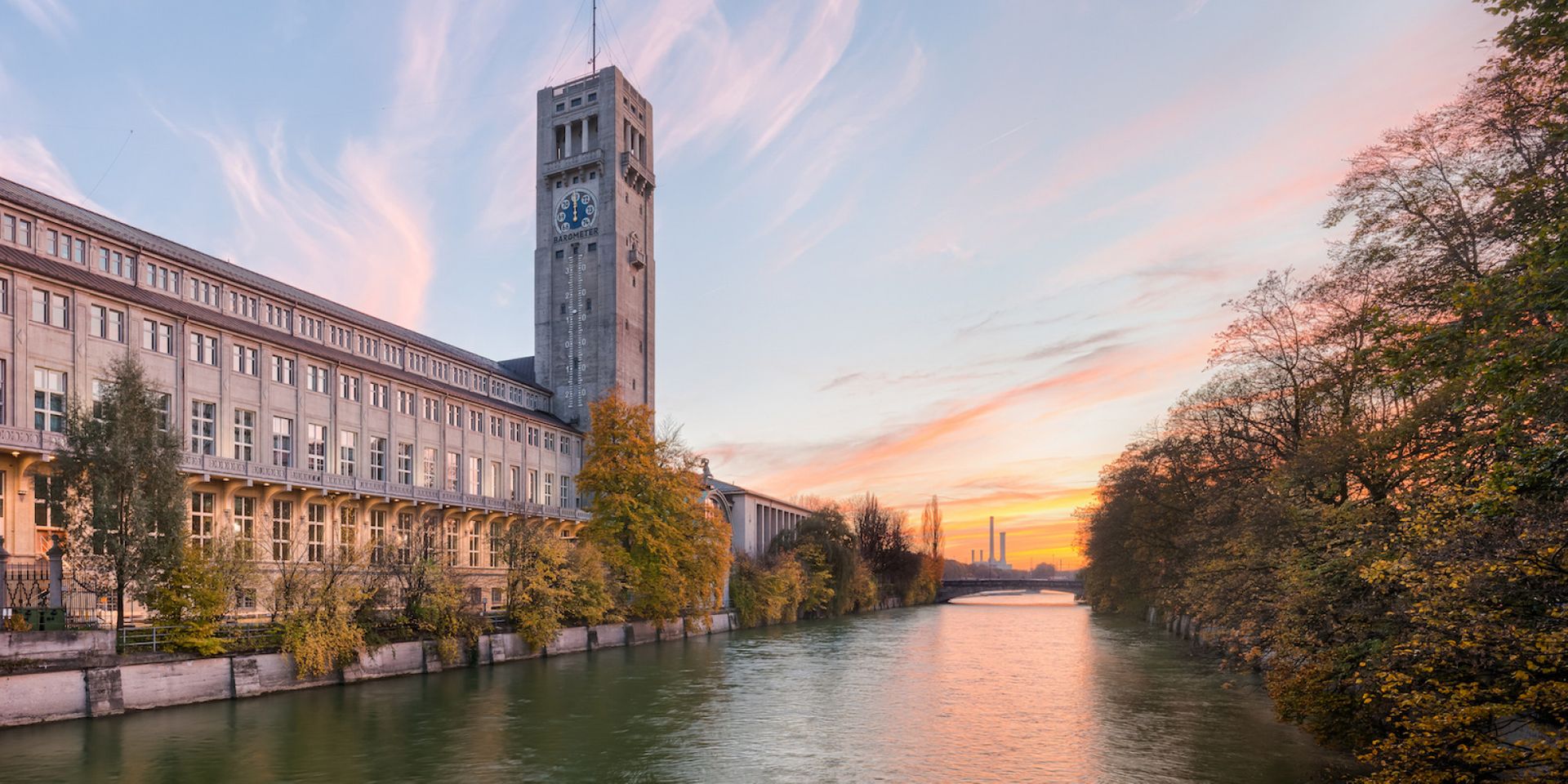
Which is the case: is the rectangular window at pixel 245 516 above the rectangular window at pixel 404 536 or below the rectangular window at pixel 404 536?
above

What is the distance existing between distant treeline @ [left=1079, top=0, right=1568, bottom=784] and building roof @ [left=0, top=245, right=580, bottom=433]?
1999 inches

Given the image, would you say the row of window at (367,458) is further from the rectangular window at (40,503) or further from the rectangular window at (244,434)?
the rectangular window at (40,503)

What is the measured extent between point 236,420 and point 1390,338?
5708 cm

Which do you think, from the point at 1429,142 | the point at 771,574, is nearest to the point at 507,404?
the point at 771,574

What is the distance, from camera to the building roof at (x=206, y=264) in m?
49.5

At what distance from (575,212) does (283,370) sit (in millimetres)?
49647

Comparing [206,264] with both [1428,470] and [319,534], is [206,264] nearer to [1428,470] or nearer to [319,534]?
[319,534]

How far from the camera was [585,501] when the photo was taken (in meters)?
96.6

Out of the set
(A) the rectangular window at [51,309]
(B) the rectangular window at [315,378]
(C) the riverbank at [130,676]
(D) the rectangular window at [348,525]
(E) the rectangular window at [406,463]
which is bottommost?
(C) the riverbank at [130,676]

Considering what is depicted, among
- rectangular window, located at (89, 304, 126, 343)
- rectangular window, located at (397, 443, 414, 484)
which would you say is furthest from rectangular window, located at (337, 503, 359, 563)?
rectangular window, located at (89, 304, 126, 343)

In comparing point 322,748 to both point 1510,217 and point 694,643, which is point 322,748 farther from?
point 694,643

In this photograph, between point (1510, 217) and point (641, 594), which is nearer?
point (1510, 217)

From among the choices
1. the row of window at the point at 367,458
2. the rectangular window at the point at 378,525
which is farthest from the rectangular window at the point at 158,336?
the rectangular window at the point at 378,525

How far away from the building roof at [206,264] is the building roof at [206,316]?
7.61 ft
